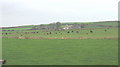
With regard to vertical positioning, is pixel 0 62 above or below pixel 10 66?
above

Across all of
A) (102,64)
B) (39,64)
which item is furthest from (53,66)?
(102,64)

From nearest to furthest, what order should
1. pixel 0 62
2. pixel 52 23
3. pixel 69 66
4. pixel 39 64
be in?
pixel 0 62
pixel 69 66
pixel 39 64
pixel 52 23

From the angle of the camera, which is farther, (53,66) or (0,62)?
(53,66)

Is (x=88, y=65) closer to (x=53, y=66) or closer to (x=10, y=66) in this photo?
(x=53, y=66)

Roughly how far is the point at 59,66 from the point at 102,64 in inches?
122

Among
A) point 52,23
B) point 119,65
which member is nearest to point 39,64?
point 119,65

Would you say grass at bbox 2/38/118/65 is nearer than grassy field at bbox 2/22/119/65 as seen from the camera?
Yes

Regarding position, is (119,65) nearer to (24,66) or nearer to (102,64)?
(102,64)

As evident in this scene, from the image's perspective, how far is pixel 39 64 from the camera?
13.5 metres

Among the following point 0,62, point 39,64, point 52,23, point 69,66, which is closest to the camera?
point 0,62

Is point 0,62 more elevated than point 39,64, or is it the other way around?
point 0,62

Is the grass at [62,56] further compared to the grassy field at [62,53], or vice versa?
the grassy field at [62,53]

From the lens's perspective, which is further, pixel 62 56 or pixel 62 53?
pixel 62 53

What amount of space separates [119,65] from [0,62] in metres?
7.85
